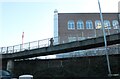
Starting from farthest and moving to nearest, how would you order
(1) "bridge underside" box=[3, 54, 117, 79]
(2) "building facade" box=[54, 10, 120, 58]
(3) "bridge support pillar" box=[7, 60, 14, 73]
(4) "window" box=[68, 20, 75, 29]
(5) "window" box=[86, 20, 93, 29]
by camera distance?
(4) "window" box=[68, 20, 75, 29], (5) "window" box=[86, 20, 93, 29], (2) "building facade" box=[54, 10, 120, 58], (3) "bridge support pillar" box=[7, 60, 14, 73], (1) "bridge underside" box=[3, 54, 117, 79]

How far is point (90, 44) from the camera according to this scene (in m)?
32.0

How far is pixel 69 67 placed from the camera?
37.2 meters

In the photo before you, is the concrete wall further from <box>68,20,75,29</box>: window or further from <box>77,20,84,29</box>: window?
<box>77,20,84,29</box>: window

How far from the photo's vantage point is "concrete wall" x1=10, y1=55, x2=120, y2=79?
114 feet

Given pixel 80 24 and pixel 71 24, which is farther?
pixel 80 24

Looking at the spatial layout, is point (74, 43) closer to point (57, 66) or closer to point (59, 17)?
point (57, 66)

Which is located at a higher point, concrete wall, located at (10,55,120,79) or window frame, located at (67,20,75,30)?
window frame, located at (67,20,75,30)

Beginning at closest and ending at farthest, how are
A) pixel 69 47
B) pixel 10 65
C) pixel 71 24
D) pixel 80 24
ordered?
pixel 69 47, pixel 10 65, pixel 71 24, pixel 80 24

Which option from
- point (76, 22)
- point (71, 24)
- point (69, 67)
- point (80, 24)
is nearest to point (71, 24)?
point (71, 24)

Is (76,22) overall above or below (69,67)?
above

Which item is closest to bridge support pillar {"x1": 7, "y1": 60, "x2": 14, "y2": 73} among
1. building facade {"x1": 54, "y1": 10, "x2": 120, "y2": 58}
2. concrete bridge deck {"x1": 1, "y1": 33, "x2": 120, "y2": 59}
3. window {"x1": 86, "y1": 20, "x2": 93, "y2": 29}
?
concrete bridge deck {"x1": 1, "y1": 33, "x2": 120, "y2": 59}

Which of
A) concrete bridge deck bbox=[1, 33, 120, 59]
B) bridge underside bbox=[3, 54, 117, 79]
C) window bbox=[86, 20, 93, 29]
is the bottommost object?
bridge underside bbox=[3, 54, 117, 79]

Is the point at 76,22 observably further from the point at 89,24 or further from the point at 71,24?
the point at 89,24

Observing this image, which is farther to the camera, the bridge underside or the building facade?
the building facade
